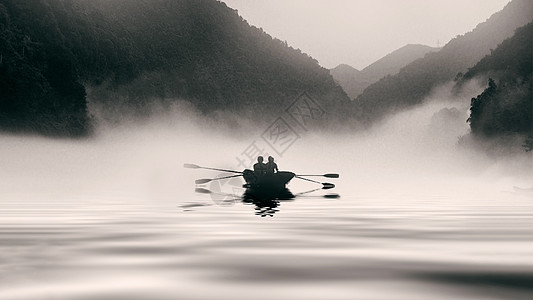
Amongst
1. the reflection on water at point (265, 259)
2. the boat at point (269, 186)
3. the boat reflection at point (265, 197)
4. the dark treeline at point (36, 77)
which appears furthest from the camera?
the dark treeline at point (36, 77)

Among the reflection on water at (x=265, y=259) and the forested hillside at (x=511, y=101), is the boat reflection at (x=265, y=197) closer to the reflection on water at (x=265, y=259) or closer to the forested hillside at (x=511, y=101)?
the reflection on water at (x=265, y=259)

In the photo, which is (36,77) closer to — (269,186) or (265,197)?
(269,186)

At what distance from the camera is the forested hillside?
9438 cm

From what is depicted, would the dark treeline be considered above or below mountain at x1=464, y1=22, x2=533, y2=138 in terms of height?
above

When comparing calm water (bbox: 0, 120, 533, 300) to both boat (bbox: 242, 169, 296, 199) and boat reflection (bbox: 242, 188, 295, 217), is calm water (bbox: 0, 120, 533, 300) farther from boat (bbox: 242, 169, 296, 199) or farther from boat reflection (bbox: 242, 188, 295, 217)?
boat (bbox: 242, 169, 296, 199)

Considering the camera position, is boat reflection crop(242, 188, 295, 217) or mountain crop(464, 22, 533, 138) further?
mountain crop(464, 22, 533, 138)

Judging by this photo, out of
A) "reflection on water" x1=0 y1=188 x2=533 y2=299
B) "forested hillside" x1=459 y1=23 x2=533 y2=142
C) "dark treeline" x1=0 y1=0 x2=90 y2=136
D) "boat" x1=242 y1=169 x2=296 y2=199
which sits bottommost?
"reflection on water" x1=0 y1=188 x2=533 y2=299

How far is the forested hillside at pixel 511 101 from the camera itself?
310 feet

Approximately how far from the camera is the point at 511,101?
9719cm

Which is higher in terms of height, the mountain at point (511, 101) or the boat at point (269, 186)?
the mountain at point (511, 101)

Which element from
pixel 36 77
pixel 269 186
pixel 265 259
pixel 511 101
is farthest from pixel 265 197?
pixel 36 77

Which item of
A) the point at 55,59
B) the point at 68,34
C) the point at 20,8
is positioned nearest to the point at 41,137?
the point at 55,59

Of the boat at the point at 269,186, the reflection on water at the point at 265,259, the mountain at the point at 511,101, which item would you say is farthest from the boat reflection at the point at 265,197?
the mountain at the point at 511,101

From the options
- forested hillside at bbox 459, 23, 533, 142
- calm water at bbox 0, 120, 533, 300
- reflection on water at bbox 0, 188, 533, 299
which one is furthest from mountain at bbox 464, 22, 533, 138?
reflection on water at bbox 0, 188, 533, 299
